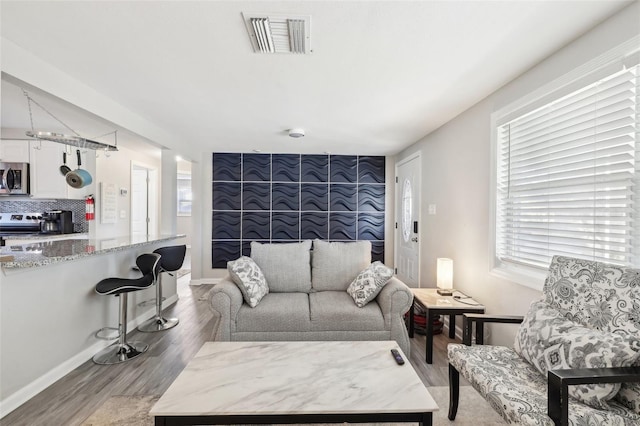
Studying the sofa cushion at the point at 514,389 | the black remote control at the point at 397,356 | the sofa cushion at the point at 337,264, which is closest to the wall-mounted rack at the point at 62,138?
the sofa cushion at the point at 337,264

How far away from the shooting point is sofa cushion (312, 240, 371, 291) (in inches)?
117

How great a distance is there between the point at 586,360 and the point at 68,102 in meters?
3.62

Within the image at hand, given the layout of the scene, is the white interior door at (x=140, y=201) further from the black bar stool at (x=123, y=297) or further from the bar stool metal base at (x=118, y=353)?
the bar stool metal base at (x=118, y=353)

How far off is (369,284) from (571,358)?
4.70 feet

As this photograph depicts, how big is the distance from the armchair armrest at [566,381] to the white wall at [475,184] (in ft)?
3.18

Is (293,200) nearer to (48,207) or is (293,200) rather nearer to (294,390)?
(48,207)

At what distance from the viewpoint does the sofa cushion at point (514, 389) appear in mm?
1136

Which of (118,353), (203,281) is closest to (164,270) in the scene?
(118,353)

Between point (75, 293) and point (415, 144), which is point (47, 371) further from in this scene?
point (415, 144)

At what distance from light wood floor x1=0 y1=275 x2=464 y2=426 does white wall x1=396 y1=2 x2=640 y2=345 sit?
68cm

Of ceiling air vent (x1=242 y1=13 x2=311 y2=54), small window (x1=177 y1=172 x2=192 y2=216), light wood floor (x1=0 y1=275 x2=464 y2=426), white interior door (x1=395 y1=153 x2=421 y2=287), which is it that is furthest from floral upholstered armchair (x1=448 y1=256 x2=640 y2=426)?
small window (x1=177 y1=172 x2=192 y2=216)

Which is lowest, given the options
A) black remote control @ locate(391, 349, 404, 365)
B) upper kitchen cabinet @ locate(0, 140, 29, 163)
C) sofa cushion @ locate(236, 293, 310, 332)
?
sofa cushion @ locate(236, 293, 310, 332)

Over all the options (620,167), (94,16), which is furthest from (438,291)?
(94,16)

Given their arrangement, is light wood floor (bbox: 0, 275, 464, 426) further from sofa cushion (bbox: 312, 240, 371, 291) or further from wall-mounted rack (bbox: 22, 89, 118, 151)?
wall-mounted rack (bbox: 22, 89, 118, 151)
